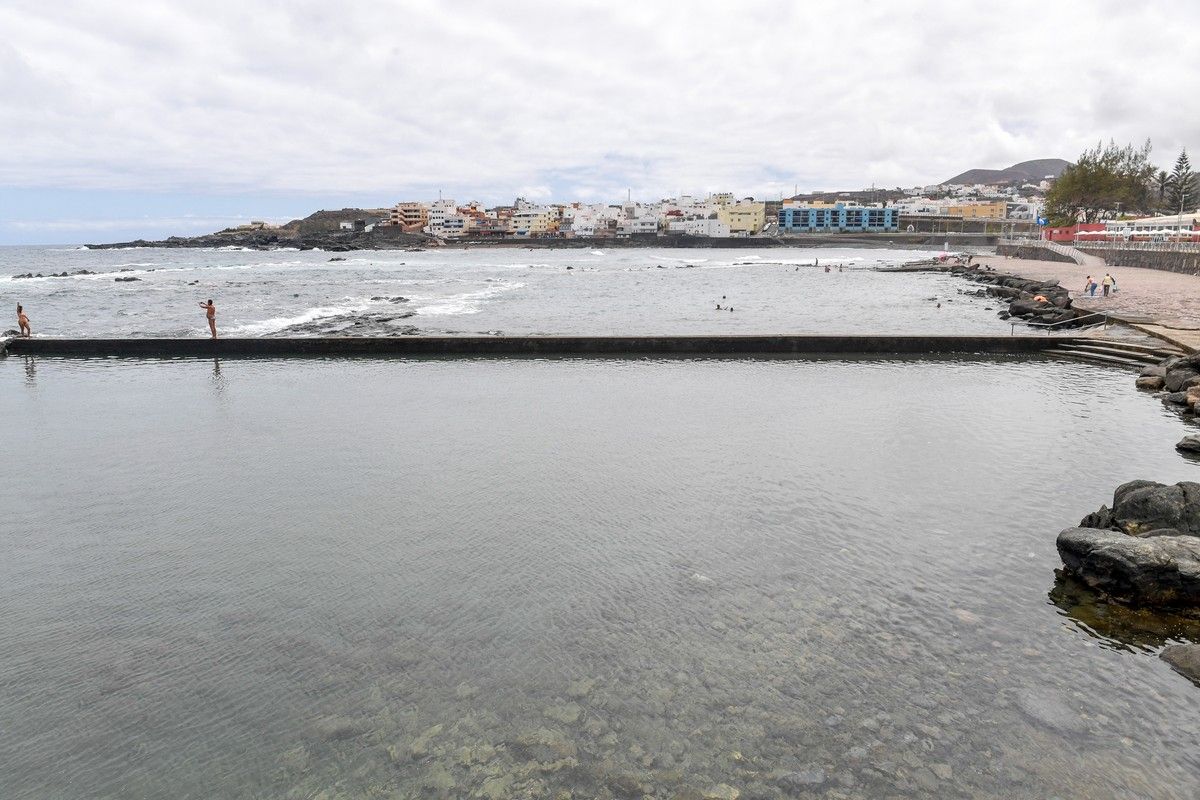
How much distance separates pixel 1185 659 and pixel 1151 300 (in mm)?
27871

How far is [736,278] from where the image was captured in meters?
63.4

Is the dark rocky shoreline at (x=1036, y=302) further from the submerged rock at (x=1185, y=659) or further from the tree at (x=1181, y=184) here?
the tree at (x=1181, y=184)

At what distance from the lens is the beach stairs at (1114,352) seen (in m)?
17.7

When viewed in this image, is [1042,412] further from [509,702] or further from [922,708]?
[509,702]

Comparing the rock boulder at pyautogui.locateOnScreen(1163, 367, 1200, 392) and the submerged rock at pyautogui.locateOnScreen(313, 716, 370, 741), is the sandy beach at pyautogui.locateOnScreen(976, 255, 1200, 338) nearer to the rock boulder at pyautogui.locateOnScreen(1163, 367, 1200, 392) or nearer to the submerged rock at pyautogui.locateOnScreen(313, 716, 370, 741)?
the rock boulder at pyautogui.locateOnScreen(1163, 367, 1200, 392)

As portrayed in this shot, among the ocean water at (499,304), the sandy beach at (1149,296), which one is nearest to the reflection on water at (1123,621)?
the sandy beach at (1149,296)

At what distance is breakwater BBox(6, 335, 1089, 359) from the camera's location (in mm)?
20875

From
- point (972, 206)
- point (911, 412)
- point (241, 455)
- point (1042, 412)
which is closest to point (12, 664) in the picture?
point (241, 455)

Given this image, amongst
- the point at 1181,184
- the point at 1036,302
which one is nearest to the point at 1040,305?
the point at 1036,302

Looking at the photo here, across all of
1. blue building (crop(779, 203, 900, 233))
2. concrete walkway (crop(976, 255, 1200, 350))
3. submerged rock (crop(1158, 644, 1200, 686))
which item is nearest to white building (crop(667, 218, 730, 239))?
blue building (crop(779, 203, 900, 233))

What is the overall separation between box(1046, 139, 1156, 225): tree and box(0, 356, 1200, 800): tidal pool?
3262 inches

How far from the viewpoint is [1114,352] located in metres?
18.9

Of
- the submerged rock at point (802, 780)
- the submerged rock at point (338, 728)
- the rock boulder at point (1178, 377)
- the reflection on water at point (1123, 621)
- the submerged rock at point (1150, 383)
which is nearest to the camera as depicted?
the submerged rock at point (802, 780)

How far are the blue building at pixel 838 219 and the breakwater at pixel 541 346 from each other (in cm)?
16070
